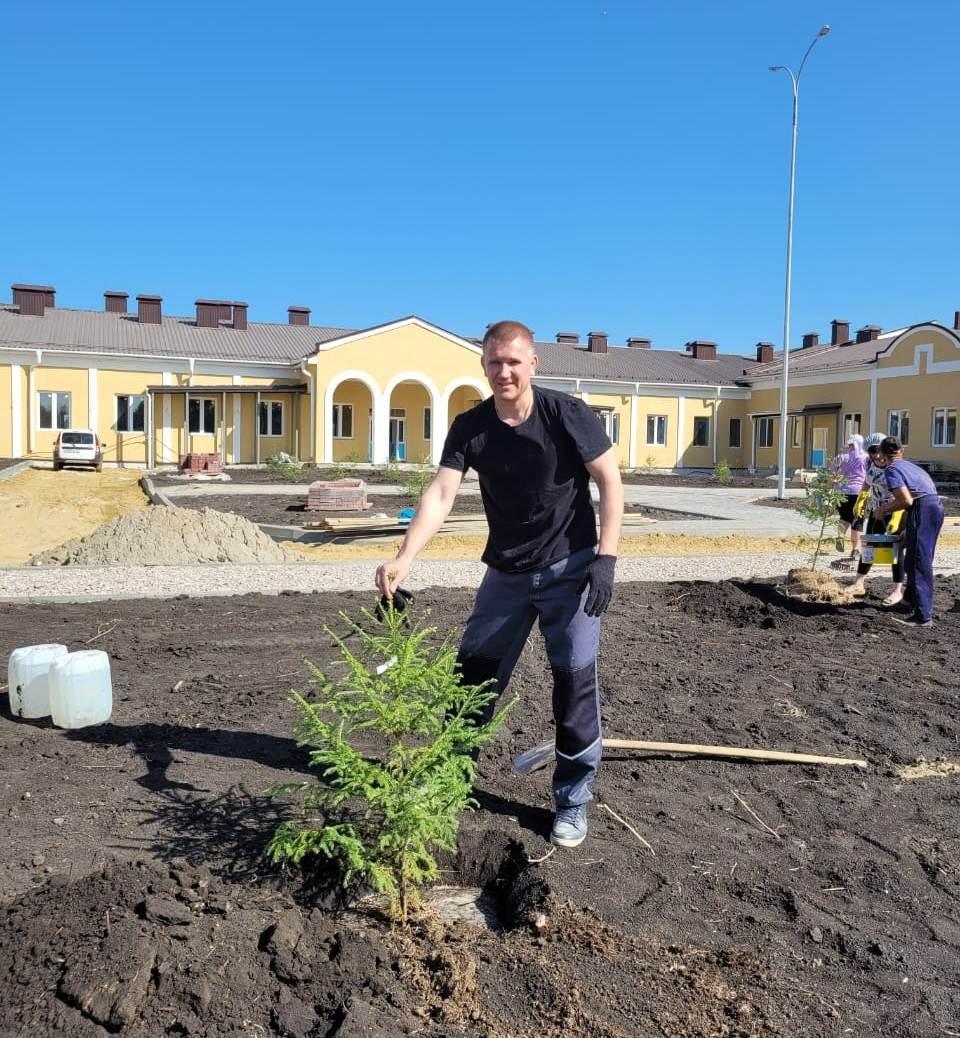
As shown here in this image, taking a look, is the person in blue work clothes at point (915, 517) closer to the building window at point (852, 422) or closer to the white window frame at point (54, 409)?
the building window at point (852, 422)

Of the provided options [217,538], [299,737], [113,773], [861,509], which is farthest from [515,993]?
[217,538]

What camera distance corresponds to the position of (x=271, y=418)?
35875mm

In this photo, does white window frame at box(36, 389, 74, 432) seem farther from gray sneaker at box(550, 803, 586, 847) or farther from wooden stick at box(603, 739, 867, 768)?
gray sneaker at box(550, 803, 586, 847)

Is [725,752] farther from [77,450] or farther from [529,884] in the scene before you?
[77,450]

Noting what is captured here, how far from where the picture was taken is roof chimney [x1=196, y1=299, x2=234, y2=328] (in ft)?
132

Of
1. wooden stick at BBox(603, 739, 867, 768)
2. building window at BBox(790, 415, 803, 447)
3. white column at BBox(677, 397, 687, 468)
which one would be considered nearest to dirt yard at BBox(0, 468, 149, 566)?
wooden stick at BBox(603, 739, 867, 768)

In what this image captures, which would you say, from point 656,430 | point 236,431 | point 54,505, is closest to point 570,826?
point 54,505

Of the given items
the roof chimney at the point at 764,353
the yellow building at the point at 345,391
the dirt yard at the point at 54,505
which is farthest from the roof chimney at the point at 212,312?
the roof chimney at the point at 764,353

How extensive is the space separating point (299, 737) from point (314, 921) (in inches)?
21.2

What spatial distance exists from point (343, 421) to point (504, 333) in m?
34.8

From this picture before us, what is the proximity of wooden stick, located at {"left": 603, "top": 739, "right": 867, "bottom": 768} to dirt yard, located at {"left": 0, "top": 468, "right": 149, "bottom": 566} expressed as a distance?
900 centimetres

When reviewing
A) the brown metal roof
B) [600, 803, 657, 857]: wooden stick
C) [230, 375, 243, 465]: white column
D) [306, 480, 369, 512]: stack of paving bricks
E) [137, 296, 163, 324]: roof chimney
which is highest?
[137, 296, 163, 324]: roof chimney

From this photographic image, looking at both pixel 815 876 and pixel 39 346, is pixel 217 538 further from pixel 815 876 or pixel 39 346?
pixel 39 346

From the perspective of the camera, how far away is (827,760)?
408cm
